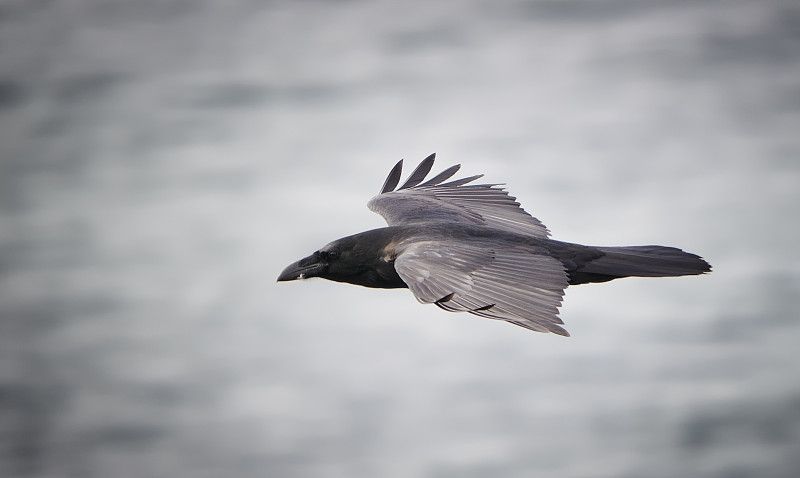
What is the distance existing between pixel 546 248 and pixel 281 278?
2.60m

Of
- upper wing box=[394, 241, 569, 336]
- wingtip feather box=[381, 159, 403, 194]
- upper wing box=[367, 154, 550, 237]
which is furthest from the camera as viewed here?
wingtip feather box=[381, 159, 403, 194]

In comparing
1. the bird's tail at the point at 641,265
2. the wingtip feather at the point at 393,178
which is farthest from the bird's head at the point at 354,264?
the wingtip feather at the point at 393,178

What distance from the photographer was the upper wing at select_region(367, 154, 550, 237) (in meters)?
11.3

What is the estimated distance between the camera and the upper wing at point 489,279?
7.73 m

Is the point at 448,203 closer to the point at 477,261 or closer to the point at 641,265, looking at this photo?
the point at 641,265

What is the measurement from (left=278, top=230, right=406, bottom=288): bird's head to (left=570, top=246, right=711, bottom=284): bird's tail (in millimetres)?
1720

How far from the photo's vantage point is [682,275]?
943cm

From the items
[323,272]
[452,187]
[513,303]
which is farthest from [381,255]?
[452,187]

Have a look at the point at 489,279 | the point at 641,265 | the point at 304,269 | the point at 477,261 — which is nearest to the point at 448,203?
the point at 304,269

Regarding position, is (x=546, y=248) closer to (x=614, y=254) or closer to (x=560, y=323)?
(x=614, y=254)

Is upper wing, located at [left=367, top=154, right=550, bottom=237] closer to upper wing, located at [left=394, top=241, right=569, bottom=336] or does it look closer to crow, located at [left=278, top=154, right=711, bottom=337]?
crow, located at [left=278, top=154, right=711, bottom=337]

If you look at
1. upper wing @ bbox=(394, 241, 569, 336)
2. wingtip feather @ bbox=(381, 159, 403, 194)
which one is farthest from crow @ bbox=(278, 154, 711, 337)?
wingtip feather @ bbox=(381, 159, 403, 194)

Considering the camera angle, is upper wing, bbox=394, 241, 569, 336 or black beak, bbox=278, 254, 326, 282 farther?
black beak, bbox=278, 254, 326, 282

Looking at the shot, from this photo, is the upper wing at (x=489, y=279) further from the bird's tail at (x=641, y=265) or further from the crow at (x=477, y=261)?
the bird's tail at (x=641, y=265)
